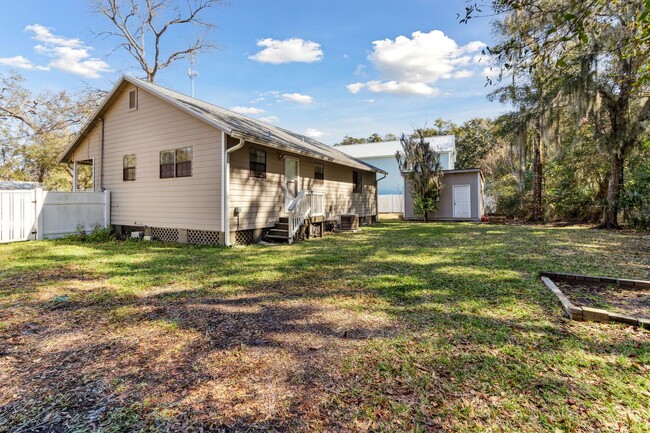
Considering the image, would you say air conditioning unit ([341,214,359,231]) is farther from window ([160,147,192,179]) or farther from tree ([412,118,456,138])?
tree ([412,118,456,138])

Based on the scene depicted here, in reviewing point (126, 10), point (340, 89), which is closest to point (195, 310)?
point (340, 89)

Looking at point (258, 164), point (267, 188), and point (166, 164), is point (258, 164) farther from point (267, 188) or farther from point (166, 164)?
point (166, 164)

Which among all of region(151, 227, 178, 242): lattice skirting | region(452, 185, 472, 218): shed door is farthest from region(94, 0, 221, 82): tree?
region(452, 185, 472, 218): shed door

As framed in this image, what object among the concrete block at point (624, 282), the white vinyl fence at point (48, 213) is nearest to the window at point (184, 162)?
the white vinyl fence at point (48, 213)

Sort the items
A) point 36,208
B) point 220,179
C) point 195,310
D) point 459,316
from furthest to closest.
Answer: point 36,208 < point 220,179 < point 195,310 < point 459,316

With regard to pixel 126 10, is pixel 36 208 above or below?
below

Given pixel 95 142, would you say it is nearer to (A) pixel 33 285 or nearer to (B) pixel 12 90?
(A) pixel 33 285

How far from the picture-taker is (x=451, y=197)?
17781 millimetres

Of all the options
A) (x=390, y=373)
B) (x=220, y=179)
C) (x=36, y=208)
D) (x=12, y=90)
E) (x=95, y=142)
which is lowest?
(x=390, y=373)

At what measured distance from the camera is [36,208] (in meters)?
9.70

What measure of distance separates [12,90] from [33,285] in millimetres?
20667

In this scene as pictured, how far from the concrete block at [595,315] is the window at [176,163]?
29.7ft

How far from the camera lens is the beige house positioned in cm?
880

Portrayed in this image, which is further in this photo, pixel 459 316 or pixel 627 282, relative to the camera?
pixel 627 282
